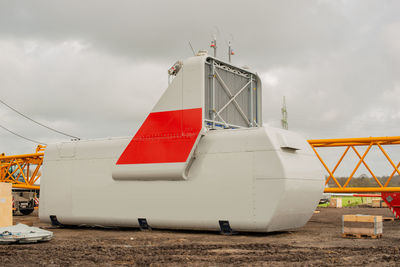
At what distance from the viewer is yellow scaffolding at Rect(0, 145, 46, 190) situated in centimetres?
3148

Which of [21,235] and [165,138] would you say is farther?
[165,138]

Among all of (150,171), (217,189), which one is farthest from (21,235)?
(217,189)

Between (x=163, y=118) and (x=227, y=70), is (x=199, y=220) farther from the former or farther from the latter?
(x=227, y=70)

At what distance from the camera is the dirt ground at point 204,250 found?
11.2 metres

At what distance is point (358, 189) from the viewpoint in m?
21.1

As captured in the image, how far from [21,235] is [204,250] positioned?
5771 millimetres

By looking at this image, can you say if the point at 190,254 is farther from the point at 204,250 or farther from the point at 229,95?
the point at 229,95

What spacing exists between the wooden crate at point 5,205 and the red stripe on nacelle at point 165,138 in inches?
174

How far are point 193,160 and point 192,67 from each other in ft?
11.7

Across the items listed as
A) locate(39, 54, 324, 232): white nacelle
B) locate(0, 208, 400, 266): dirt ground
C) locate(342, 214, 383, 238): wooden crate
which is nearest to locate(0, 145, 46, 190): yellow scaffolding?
locate(39, 54, 324, 232): white nacelle

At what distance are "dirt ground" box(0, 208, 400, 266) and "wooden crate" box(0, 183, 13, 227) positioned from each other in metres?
2.86

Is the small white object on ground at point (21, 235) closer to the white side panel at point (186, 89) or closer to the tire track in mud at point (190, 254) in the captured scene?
the tire track in mud at point (190, 254)

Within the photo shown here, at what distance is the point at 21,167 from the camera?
32562 mm

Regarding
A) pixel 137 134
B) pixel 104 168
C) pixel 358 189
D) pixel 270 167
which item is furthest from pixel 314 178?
pixel 104 168
